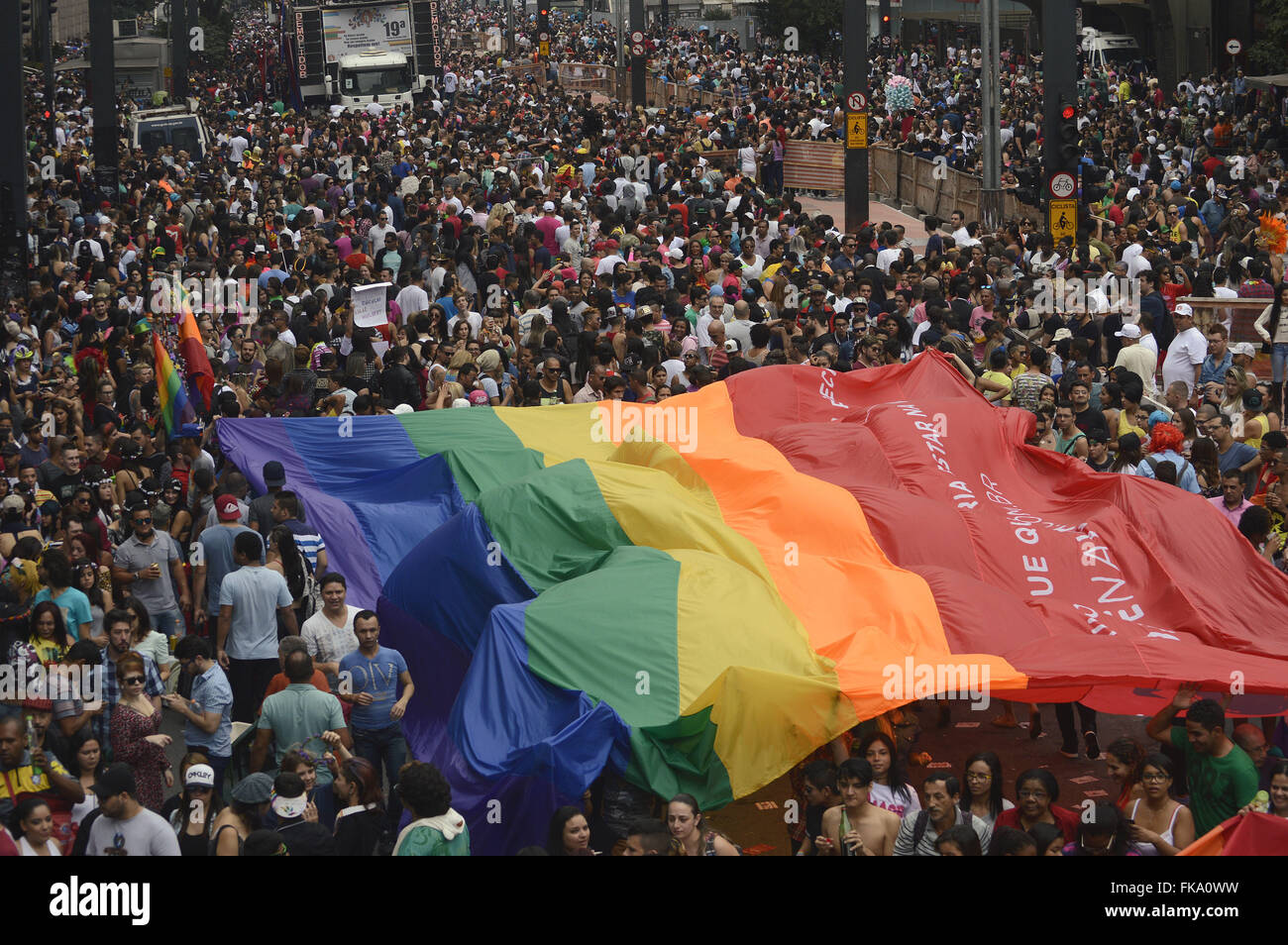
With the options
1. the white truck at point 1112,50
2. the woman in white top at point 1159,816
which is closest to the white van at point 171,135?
the white truck at point 1112,50

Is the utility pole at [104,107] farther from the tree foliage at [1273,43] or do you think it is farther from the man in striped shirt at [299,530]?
the tree foliage at [1273,43]

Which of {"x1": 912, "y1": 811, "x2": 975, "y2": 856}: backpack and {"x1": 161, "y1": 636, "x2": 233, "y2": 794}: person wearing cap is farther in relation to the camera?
{"x1": 161, "y1": 636, "x2": 233, "y2": 794}: person wearing cap

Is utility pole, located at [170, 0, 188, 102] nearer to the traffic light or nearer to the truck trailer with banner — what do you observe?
the truck trailer with banner

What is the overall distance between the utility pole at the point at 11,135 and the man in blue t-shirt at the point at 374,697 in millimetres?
13484

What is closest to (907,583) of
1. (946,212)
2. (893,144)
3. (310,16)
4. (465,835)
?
(465,835)

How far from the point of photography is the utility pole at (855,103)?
1059 inches

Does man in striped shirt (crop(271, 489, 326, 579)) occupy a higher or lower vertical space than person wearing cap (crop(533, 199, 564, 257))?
lower

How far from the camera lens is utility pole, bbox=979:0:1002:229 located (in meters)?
25.3

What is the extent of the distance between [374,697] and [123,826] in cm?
194

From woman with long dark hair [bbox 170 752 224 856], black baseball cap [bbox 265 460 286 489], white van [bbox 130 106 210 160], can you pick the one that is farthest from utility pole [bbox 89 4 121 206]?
woman with long dark hair [bbox 170 752 224 856]

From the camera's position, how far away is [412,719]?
30.1 ft

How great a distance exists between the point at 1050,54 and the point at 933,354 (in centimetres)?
925

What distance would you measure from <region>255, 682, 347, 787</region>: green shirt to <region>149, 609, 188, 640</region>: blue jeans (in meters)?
2.43

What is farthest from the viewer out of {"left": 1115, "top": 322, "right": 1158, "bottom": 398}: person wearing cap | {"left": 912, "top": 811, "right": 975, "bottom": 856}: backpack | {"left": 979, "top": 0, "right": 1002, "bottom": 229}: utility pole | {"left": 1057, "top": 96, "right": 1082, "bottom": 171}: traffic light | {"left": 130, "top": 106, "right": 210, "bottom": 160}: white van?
{"left": 130, "top": 106, "right": 210, "bottom": 160}: white van
